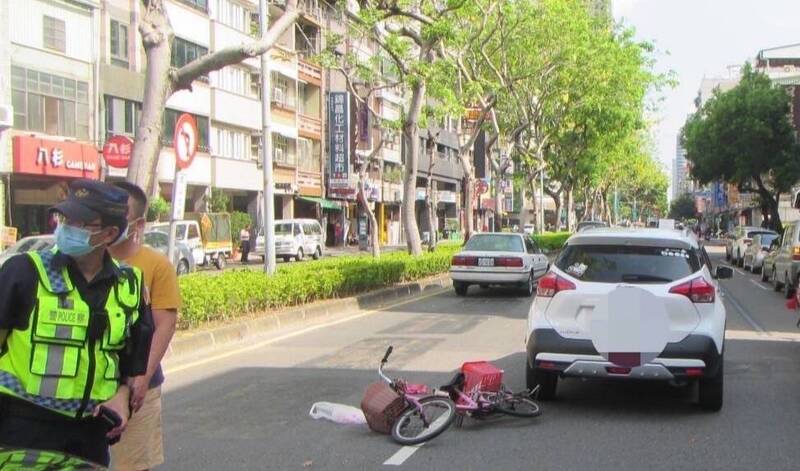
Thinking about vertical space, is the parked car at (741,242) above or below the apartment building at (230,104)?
below

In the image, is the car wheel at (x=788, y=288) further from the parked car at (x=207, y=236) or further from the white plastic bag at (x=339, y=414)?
the parked car at (x=207, y=236)

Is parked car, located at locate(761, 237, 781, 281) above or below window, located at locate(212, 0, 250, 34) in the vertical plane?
below

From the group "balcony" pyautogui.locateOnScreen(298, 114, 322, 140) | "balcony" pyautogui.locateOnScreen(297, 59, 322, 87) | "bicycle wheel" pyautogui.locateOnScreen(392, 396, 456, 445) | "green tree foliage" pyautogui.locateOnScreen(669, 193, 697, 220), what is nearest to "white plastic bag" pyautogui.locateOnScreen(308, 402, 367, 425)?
"bicycle wheel" pyautogui.locateOnScreen(392, 396, 456, 445)

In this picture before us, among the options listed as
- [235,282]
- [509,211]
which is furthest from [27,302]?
[509,211]

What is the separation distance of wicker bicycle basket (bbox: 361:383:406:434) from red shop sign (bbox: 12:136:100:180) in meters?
21.1

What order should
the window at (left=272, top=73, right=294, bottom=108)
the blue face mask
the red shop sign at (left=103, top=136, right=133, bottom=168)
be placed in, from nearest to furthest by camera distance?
the blue face mask, the red shop sign at (left=103, top=136, right=133, bottom=168), the window at (left=272, top=73, right=294, bottom=108)

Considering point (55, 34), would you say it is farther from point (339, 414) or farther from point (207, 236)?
point (339, 414)

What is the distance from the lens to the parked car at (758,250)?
2618 centimetres

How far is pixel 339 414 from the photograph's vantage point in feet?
23.1

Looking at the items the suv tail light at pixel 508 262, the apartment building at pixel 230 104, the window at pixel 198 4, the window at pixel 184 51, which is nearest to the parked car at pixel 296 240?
the apartment building at pixel 230 104

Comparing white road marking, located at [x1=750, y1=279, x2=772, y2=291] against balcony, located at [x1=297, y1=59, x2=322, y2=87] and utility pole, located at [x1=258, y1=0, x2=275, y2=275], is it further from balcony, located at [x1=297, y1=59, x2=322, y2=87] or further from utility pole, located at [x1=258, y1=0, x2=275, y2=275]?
balcony, located at [x1=297, y1=59, x2=322, y2=87]

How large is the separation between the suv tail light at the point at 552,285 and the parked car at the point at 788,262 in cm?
1095

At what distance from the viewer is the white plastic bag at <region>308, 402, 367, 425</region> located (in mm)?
7004

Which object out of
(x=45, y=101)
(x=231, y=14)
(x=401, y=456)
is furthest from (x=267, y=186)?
(x=231, y=14)
